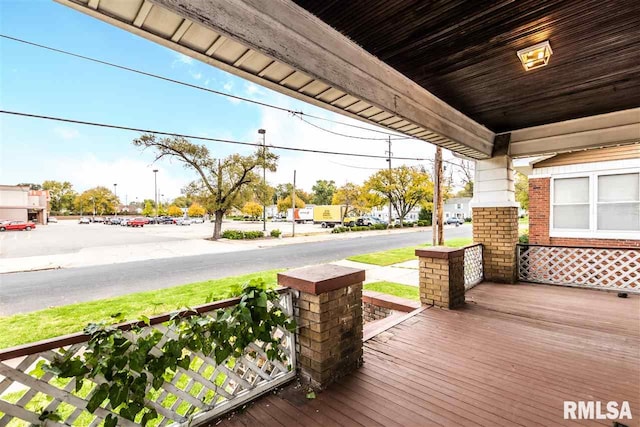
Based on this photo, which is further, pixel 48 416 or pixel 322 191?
pixel 322 191

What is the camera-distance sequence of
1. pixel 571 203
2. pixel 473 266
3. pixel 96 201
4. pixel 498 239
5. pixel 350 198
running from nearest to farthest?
pixel 473 266 → pixel 498 239 → pixel 571 203 → pixel 350 198 → pixel 96 201

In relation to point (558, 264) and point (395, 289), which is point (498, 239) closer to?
point (558, 264)

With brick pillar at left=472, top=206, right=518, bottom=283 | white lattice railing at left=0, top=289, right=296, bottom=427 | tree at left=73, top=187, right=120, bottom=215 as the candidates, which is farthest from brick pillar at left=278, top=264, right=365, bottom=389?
tree at left=73, top=187, right=120, bottom=215

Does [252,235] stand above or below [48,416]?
below

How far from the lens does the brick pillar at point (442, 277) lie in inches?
162

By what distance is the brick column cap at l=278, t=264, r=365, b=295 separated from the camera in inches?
90.7

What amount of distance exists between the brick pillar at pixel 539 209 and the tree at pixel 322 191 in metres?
54.8

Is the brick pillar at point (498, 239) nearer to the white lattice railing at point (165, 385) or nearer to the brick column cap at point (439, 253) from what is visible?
the brick column cap at point (439, 253)

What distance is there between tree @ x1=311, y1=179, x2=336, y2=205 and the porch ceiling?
58.8 meters

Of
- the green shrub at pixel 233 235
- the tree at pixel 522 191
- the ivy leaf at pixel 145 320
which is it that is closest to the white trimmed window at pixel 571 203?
the ivy leaf at pixel 145 320

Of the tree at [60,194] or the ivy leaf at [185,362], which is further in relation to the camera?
the tree at [60,194]

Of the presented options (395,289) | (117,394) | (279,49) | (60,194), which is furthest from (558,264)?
(60,194)

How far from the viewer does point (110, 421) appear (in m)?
1.57

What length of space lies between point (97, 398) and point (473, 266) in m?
5.79
